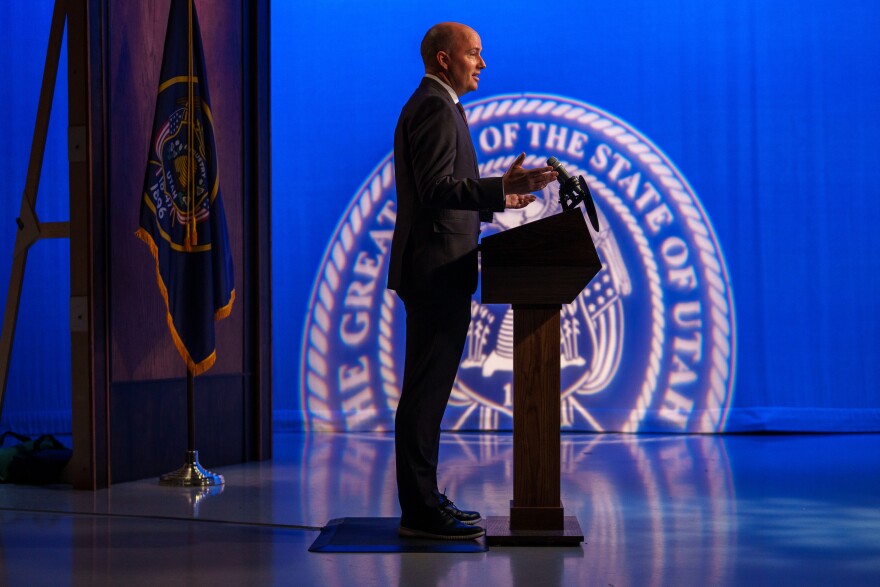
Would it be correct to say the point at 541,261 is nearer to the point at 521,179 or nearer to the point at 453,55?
the point at 521,179

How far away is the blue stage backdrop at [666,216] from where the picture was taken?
5508 mm

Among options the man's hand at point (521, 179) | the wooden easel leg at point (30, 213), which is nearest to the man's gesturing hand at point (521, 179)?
the man's hand at point (521, 179)

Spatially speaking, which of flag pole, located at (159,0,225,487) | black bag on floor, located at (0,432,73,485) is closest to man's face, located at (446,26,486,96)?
flag pole, located at (159,0,225,487)

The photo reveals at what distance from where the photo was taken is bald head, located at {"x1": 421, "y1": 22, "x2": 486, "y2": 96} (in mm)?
2721

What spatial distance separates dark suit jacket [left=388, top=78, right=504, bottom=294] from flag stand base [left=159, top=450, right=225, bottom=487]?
58.5 inches

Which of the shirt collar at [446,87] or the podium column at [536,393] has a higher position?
the shirt collar at [446,87]

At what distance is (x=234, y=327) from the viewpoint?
14.7 ft

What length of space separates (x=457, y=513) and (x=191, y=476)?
1.39 meters

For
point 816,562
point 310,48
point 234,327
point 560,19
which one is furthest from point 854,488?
point 310,48

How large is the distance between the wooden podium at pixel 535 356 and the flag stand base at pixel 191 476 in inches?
57.0

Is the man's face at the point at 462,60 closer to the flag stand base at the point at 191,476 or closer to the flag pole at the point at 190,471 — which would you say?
the flag pole at the point at 190,471

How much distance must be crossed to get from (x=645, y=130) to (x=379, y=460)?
2372mm

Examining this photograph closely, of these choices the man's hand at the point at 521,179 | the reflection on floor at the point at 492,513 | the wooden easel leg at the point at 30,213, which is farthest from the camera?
the wooden easel leg at the point at 30,213

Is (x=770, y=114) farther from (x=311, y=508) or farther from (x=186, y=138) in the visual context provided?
(x=311, y=508)
